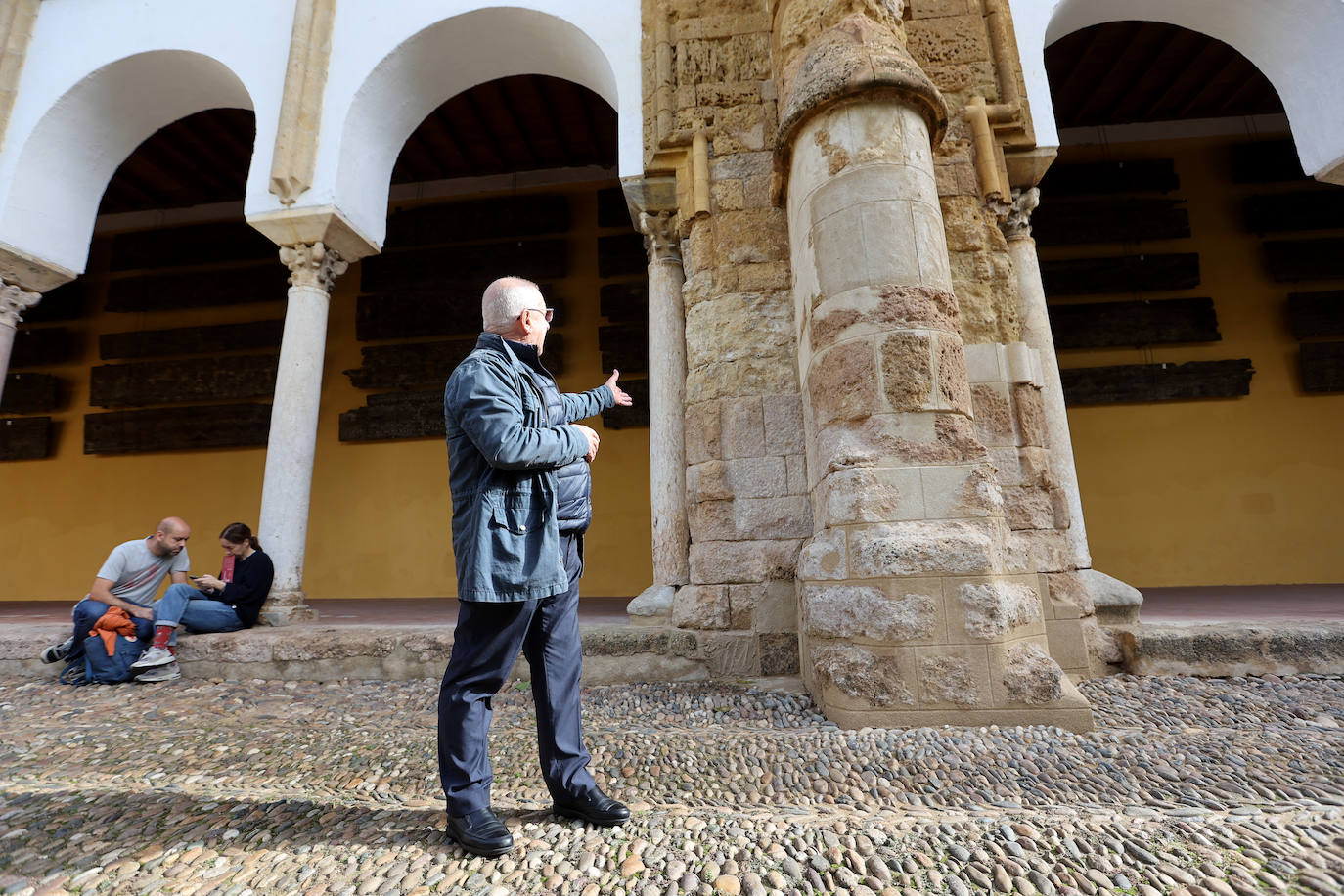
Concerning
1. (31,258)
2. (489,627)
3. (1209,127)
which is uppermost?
(1209,127)

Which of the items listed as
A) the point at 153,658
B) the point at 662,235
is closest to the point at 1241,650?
the point at 662,235

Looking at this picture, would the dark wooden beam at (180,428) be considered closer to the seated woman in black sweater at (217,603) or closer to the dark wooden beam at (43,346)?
the dark wooden beam at (43,346)

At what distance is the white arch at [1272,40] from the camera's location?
3.92 metres

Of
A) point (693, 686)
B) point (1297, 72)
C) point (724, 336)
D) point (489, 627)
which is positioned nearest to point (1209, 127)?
point (1297, 72)

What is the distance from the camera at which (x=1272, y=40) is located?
4.24 metres

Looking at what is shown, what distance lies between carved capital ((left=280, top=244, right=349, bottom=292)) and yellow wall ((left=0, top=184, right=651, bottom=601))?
103 inches

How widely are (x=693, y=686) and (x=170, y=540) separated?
3183 mm

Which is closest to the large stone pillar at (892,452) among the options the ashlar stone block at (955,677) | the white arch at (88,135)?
the ashlar stone block at (955,677)

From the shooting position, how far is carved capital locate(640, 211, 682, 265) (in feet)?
13.6

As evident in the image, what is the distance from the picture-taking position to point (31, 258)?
4.84 meters

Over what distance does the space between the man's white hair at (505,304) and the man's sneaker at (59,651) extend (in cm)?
379

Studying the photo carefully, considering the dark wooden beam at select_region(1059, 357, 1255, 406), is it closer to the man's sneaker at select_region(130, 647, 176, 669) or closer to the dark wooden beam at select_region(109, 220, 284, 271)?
the man's sneaker at select_region(130, 647, 176, 669)

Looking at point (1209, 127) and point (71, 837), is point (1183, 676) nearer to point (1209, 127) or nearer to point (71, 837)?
point (71, 837)

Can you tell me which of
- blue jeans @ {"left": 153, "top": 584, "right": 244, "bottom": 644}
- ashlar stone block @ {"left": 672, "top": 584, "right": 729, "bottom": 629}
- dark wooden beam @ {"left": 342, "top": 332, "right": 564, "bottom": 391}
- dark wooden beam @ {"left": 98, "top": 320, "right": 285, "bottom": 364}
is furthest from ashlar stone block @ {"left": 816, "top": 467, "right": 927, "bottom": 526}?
dark wooden beam @ {"left": 98, "top": 320, "right": 285, "bottom": 364}
